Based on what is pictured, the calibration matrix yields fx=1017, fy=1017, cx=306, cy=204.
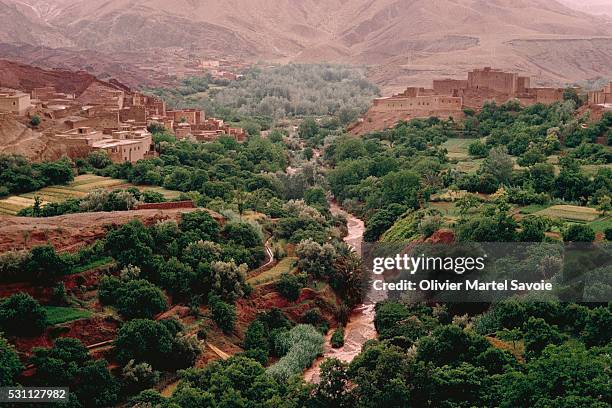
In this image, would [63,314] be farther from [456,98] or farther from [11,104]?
[456,98]

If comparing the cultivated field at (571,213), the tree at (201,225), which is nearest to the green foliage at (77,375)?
the tree at (201,225)

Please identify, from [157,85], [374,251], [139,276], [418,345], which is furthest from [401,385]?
[157,85]

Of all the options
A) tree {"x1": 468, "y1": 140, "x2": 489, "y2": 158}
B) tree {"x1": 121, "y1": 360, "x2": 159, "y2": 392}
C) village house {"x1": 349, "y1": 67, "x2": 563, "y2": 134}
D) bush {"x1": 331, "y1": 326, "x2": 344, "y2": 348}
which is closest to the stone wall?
bush {"x1": 331, "y1": 326, "x2": 344, "y2": 348}

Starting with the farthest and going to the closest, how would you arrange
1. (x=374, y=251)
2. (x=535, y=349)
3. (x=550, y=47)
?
(x=550, y=47) < (x=374, y=251) < (x=535, y=349)

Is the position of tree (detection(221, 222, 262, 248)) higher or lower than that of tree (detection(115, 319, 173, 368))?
higher

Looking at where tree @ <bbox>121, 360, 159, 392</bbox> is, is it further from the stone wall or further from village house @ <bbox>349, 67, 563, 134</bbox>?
village house @ <bbox>349, 67, 563, 134</bbox>

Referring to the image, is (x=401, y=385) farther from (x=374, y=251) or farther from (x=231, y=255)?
(x=374, y=251)
